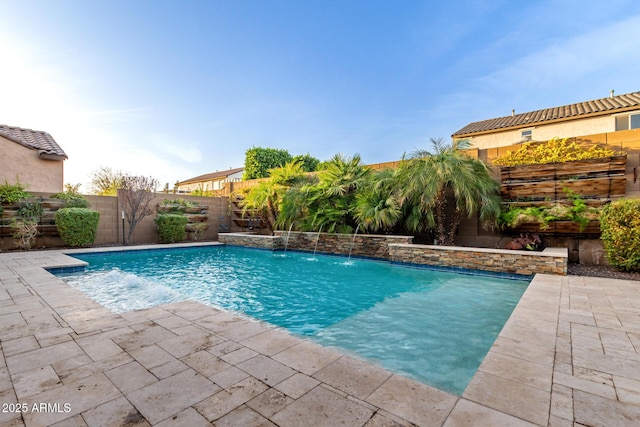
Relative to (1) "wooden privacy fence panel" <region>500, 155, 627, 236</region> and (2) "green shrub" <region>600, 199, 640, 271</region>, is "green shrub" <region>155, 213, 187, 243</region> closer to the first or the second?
(1) "wooden privacy fence panel" <region>500, 155, 627, 236</region>

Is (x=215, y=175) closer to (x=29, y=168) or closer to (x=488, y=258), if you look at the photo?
(x=29, y=168)

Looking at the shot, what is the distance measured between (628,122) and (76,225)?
2141cm

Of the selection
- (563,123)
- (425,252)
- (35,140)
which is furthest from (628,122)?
(35,140)

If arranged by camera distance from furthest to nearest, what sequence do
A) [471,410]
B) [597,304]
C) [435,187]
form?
1. [435,187]
2. [597,304]
3. [471,410]

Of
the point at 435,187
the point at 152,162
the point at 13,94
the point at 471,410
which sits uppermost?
the point at 13,94

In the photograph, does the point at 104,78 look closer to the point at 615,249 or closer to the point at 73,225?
the point at 73,225

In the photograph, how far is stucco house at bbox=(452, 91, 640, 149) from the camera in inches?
507

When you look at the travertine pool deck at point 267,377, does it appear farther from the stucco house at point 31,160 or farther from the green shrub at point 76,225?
the stucco house at point 31,160

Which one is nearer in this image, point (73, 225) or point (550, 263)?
point (550, 263)

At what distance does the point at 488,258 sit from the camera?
6863mm

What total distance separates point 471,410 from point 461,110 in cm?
1578

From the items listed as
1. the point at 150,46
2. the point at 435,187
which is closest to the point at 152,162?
the point at 150,46

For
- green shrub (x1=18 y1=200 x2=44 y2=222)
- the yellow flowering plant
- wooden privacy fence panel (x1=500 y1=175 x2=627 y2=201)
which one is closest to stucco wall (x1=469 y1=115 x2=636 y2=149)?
the yellow flowering plant

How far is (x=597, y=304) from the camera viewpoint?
13.2ft
